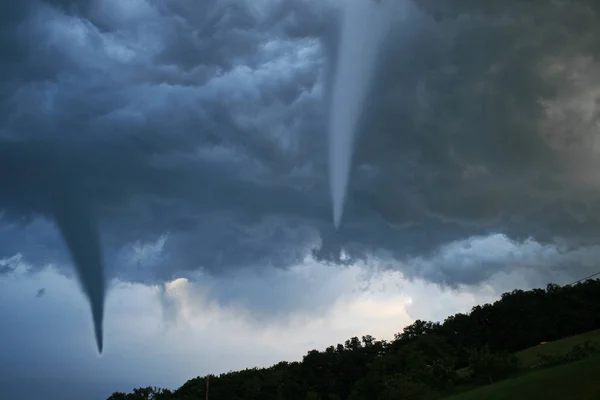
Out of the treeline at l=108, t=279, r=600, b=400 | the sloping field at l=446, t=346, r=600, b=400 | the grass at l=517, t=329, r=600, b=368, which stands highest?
the treeline at l=108, t=279, r=600, b=400

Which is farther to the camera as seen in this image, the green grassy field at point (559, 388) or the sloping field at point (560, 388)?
the green grassy field at point (559, 388)

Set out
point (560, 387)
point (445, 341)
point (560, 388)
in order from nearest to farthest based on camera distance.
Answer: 1. point (560, 388)
2. point (560, 387)
3. point (445, 341)

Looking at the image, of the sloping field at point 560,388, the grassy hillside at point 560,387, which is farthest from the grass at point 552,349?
the grassy hillside at point 560,387

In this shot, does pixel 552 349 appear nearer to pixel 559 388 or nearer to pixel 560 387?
pixel 560 387

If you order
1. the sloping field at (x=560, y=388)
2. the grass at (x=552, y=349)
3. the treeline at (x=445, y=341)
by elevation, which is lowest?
the sloping field at (x=560, y=388)

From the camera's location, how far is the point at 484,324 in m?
177

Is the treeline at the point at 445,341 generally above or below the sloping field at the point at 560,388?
above

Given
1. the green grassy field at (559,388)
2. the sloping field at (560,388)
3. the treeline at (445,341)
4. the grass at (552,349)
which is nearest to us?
the sloping field at (560,388)

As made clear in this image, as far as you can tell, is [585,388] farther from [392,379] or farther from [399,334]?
[399,334]

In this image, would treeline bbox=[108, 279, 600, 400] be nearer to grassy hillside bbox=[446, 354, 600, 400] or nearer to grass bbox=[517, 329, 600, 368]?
grass bbox=[517, 329, 600, 368]

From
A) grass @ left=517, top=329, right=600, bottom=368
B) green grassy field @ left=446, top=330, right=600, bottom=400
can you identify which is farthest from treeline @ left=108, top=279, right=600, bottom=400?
green grassy field @ left=446, top=330, right=600, bottom=400

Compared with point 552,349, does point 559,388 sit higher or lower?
lower

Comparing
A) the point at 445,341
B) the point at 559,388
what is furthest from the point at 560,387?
the point at 445,341

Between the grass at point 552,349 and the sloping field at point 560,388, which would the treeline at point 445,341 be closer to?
the grass at point 552,349
